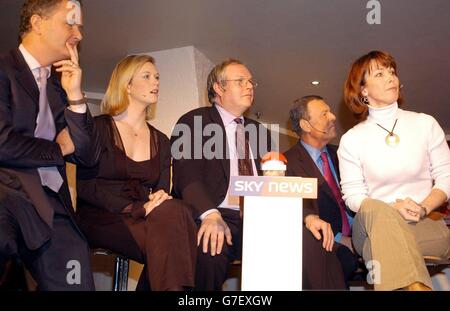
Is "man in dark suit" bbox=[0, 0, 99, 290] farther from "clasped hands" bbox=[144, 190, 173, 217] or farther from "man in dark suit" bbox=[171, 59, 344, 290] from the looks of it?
"man in dark suit" bbox=[171, 59, 344, 290]

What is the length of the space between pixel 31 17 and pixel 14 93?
14.8 inches

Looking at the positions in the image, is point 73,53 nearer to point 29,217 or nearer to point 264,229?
point 29,217

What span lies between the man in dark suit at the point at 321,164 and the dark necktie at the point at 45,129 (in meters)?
1.17

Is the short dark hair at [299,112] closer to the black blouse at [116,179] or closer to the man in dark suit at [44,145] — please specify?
the black blouse at [116,179]

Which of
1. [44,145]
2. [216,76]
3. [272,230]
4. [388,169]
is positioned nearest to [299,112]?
[216,76]

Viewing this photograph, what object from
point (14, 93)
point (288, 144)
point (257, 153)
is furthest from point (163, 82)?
point (288, 144)

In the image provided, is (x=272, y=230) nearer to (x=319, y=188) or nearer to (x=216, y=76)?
(x=319, y=188)

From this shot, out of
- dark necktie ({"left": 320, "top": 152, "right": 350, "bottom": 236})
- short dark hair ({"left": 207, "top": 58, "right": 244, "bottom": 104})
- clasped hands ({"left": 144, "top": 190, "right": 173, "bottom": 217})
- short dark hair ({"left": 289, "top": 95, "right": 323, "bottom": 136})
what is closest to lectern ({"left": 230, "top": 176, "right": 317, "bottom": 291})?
clasped hands ({"left": 144, "top": 190, "right": 173, "bottom": 217})

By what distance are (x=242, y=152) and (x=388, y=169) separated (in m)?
0.73

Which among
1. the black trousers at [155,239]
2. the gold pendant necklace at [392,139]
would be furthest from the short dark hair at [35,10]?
the gold pendant necklace at [392,139]

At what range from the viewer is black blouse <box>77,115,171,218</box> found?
2322 millimetres

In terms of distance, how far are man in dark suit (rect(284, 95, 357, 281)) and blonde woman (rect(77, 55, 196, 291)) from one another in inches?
27.6

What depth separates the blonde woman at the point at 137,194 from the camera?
1986mm

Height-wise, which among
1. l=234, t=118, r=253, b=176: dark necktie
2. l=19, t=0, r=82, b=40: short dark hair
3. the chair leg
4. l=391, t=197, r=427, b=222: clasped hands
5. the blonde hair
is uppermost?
l=19, t=0, r=82, b=40: short dark hair
